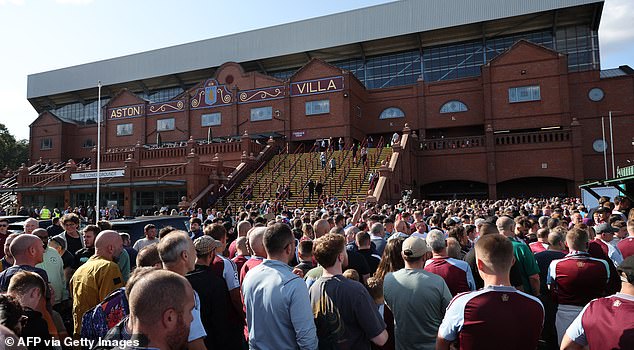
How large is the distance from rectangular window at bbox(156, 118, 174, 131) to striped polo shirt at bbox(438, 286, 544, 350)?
45573 millimetres

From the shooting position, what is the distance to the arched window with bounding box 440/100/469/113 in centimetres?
3822

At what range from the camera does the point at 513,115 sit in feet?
117

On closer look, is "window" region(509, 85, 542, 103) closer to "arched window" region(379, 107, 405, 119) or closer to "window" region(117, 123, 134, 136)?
"arched window" region(379, 107, 405, 119)

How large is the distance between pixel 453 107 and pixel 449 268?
3628 centimetres

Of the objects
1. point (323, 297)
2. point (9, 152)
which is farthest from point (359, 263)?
point (9, 152)

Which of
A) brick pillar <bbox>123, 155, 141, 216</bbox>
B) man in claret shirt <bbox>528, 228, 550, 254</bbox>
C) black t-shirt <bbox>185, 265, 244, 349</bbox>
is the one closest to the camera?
black t-shirt <bbox>185, 265, 244, 349</bbox>

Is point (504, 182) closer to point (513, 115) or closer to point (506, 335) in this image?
point (513, 115)

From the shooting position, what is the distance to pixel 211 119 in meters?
43.2

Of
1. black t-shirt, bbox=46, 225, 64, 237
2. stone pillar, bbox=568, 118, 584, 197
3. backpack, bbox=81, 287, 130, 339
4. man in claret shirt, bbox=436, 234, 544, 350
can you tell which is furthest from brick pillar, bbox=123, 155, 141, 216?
stone pillar, bbox=568, 118, 584, 197

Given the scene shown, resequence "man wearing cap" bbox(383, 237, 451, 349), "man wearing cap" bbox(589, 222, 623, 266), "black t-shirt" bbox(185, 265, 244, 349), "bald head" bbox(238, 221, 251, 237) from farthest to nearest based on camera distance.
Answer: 1. "bald head" bbox(238, 221, 251, 237)
2. "man wearing cap" bbox(589, 222, 623, 266)
3. "black t-shirt" bbox(185, 265, 244, 349)
4. "man wearing cap" bbox(383, 237, 451, 349)

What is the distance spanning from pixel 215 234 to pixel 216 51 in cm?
5533

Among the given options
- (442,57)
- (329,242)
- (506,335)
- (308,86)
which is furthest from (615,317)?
(442,57)

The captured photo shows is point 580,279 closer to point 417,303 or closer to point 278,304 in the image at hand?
point 417,303

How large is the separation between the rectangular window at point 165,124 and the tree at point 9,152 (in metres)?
25.3
